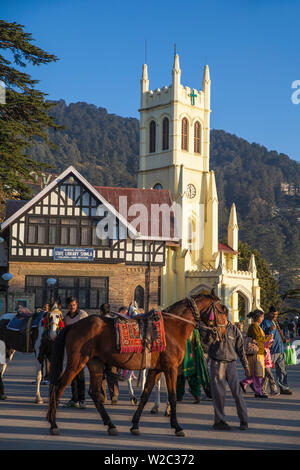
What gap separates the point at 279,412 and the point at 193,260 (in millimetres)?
48166

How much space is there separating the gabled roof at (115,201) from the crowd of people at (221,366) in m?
24.2

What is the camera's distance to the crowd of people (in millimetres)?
10680

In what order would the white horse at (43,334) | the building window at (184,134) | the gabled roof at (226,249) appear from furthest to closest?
the building window at (184,134)
the gabled roof at (226,249)
the white horse at (43,334)

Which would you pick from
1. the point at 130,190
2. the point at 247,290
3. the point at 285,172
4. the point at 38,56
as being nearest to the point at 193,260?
the point at 247,290

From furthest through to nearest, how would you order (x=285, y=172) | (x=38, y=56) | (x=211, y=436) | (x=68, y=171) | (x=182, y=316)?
(x=285, y=172), (x=68, y=171), (x=38, y=56), (x=182, y=316), (x=211, y=436)

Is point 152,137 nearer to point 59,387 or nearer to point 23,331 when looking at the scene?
point 23,331

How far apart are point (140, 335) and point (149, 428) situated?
1.48 m

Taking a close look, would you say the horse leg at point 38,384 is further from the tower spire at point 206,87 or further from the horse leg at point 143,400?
the tower spire at point 206,87

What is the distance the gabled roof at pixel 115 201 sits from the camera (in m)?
39.9

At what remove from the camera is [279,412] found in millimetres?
12492

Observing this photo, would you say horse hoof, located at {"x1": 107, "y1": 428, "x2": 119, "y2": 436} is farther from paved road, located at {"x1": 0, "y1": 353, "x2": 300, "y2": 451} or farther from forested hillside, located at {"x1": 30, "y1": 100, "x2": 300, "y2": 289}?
forested hillside, located at {"x1": 30, "y1": 100, "x2": 300, "y2": 289}

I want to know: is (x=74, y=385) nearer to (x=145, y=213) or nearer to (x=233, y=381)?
(x=233, y=381)

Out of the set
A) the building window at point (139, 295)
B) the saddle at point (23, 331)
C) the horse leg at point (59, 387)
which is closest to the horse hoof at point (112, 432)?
the horse leg at point (59, 387)

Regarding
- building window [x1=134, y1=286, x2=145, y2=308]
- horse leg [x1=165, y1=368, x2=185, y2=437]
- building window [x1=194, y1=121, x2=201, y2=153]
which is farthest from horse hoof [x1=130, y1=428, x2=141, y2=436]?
building window [x1=194, y1=121, x2=201, y2=153]
